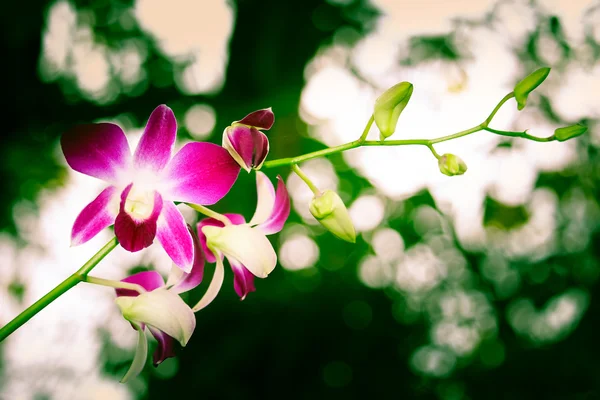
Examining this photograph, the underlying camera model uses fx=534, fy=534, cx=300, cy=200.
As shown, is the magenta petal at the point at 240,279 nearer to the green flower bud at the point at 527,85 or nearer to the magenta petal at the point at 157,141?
the magenta petal at the point at 157,141

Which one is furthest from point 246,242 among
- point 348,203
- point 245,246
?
point 348,203

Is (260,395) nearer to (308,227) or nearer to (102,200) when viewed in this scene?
(308,227)

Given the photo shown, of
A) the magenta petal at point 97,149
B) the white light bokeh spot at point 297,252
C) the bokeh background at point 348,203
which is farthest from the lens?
the white light bokeh spot at point 297,252

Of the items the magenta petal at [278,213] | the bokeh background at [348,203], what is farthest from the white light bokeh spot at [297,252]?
the magenta petal at [278,213]

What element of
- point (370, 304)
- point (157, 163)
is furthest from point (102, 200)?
point (370, 304)

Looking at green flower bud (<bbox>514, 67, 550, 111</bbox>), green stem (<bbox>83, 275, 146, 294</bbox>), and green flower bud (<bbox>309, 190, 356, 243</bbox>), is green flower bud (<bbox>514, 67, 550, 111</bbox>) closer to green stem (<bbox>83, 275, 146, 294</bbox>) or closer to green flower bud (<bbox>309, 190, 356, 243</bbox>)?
green flower bud (<bbox>309, 190, 356, 243</bbox>)

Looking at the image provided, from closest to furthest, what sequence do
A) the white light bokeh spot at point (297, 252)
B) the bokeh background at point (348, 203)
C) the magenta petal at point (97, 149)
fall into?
1. the magenta petal at point (97, 149)
2. the bokeh background at point (348, 203)
3. the white light bokeh spot at point (297, 252)
